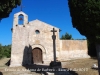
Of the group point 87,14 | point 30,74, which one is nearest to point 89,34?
point 87,14

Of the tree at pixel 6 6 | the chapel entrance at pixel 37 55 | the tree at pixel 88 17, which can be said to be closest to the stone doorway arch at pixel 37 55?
the chapel entrance at pixel 37 55

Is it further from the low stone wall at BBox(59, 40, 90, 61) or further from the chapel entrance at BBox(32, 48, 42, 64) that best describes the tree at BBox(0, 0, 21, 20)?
the low stone wall at BBox(59, 40, 90, 61)

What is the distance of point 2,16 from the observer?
812cm

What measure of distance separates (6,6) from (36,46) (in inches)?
496

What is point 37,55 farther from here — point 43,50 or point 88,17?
point 88,17

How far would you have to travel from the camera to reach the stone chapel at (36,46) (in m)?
18.6

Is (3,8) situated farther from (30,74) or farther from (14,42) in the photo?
(14,42)

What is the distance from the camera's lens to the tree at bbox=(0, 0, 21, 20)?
298 inches

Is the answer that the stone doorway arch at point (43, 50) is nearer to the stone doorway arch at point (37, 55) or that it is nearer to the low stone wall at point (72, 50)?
the stone doorway arch at point (37, 55)

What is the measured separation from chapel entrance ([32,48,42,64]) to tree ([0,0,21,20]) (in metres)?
12.2

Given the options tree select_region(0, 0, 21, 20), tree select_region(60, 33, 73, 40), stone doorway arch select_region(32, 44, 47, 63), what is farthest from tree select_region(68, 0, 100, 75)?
tree select_region(60, 33, 73, 40)

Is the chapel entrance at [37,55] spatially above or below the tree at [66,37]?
below

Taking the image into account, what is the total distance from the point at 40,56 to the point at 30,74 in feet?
29.3

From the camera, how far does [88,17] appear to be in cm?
779
